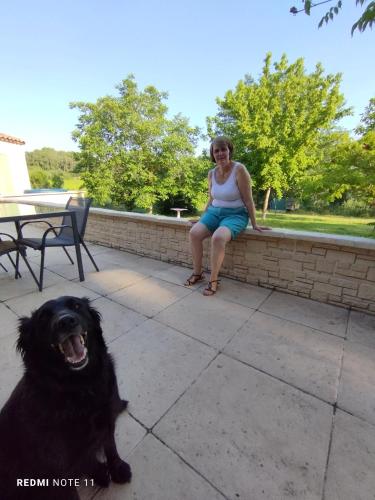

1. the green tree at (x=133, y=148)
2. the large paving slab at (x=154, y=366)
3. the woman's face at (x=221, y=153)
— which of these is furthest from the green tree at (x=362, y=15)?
the green tree at (x=133, y=148)

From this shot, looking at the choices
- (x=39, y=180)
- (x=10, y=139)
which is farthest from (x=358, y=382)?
(x=39, y=180)

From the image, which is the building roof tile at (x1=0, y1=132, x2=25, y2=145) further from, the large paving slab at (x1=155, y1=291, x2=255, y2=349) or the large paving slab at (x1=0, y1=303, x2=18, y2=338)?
the large paving slab at (x1=155, y1=291, x2=255, y2=349)

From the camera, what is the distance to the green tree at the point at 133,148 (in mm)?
10359

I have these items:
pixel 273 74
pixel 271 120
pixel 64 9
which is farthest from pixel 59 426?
pixel 273 74

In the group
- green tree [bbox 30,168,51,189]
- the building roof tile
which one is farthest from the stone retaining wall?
green tree [bbox 30,168,51,189]

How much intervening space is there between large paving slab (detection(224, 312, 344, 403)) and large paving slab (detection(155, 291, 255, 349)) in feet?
0.28

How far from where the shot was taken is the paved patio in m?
0.87

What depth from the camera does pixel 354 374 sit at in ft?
4.41

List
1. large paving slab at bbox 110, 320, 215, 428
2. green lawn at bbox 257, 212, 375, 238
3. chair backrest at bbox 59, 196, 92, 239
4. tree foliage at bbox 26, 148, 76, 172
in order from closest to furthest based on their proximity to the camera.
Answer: large paving slab at bbox 110, 320, 215, 428, chair backrest at bbox 59, 196, 92, 239, green lawn at bbox 257, 212, 375, 238, tree foliage at bbox 26, 148, 76, 172

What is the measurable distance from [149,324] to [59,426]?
1.13 metres

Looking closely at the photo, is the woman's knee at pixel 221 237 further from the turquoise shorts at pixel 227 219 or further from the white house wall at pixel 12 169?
the white house wall at pixel 12 169

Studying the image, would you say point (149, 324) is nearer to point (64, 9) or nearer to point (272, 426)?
point (272, 426)

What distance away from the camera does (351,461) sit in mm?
919

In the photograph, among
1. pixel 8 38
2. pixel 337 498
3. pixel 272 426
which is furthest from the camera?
pixel 8 38
